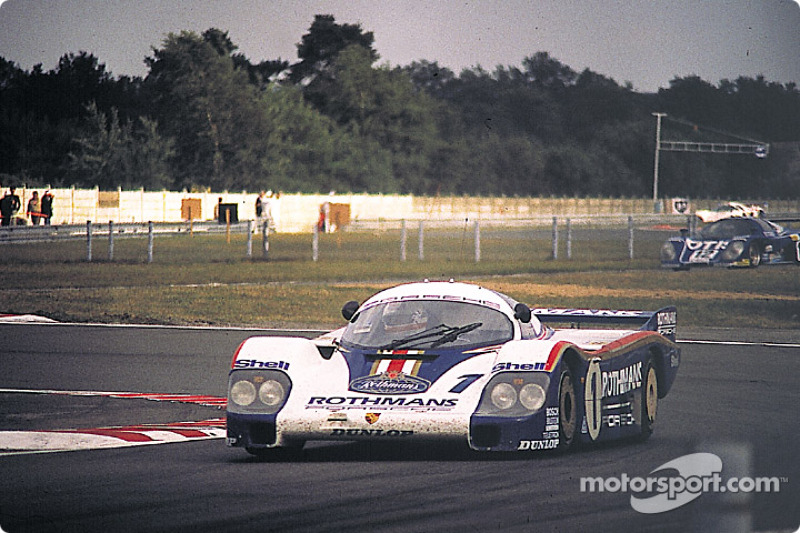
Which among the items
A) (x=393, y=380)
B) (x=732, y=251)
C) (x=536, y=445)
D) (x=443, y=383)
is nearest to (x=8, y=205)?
(x=732, y=251)

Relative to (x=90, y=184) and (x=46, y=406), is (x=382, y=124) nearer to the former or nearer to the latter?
(x=90, y=184)

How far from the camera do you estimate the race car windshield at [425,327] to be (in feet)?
29.6

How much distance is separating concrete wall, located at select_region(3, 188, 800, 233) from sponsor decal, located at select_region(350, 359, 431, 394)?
119 ft

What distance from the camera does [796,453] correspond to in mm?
8906

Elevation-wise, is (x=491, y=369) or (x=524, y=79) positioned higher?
(x=524, y=79)

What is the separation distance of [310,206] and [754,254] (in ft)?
117

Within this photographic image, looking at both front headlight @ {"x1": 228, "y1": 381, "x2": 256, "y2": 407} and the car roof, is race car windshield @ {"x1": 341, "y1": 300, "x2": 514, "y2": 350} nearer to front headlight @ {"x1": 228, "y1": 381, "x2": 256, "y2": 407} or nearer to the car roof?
the car roof

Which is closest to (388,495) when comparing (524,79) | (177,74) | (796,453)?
(796,453)

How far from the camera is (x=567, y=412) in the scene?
27.6 ft

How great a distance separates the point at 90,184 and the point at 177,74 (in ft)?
25.9

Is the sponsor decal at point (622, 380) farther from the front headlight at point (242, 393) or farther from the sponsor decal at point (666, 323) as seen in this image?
the front headlight at point (242, 393)

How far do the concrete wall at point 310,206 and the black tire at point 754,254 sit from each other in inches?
479

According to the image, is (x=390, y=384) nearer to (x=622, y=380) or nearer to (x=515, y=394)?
(x=515, y=394)

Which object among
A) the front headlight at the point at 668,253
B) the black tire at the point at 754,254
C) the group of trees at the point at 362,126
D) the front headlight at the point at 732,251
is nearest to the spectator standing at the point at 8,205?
the group of trees at the point at 362,126
